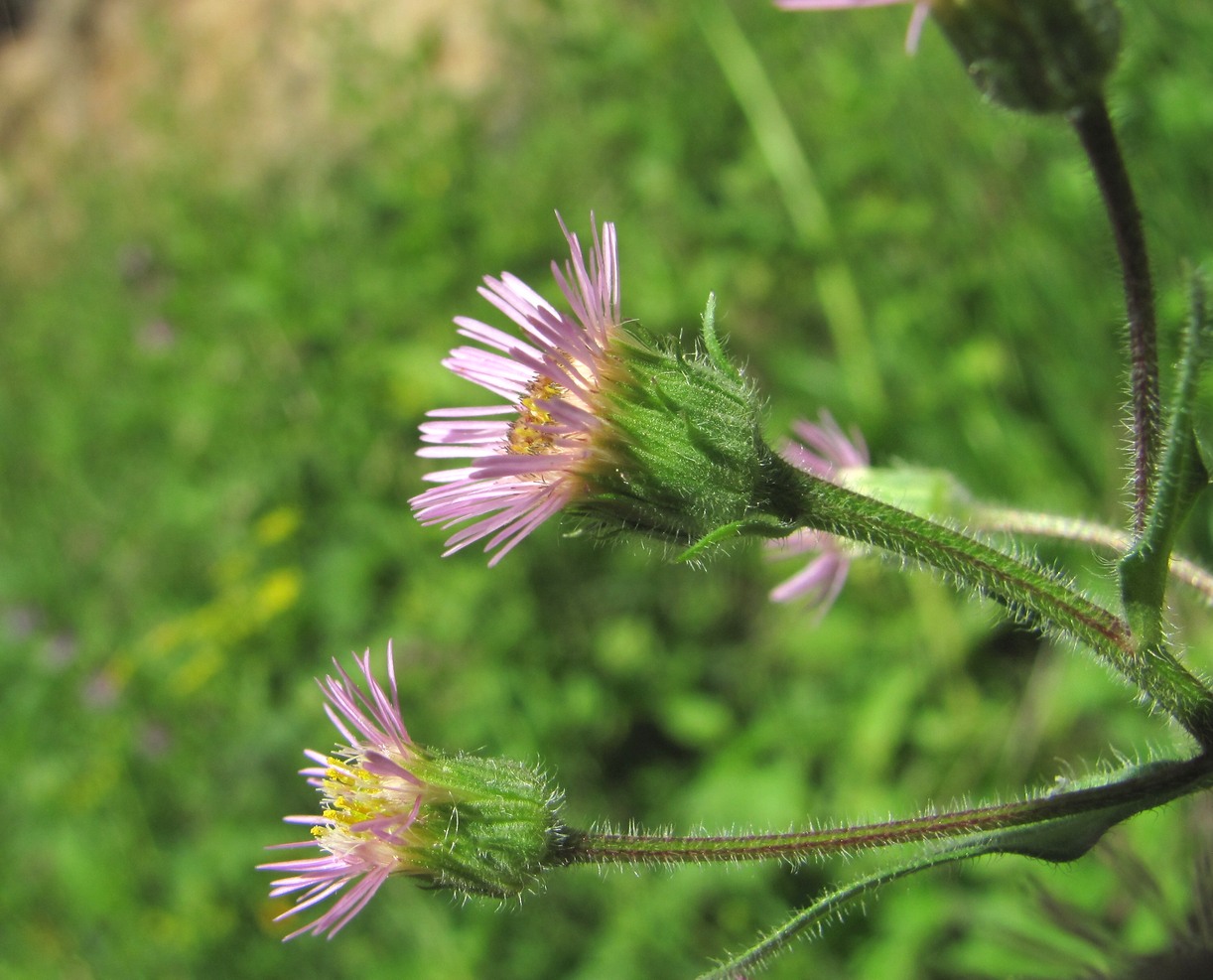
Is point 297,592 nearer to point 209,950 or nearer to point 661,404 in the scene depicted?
point 209,950

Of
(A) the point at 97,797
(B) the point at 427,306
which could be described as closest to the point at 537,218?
(B) the point at 427,306

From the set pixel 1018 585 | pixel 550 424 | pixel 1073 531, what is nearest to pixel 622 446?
pixel 550 424

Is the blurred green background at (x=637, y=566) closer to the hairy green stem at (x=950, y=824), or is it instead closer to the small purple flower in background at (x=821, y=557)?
the small purple flower in background at (x=821, y=557)

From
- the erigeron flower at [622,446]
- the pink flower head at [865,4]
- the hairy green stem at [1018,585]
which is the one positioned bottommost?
the hairy green stem at [1018,585]

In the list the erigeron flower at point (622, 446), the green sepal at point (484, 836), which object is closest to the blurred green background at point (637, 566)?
the green sepal at point (484, 836)

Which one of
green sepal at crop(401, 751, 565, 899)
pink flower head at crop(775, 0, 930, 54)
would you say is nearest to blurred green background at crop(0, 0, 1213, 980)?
green sepal at crop(401, 751, 565, 899)

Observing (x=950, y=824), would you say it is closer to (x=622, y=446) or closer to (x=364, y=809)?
(x=622, y=446)
